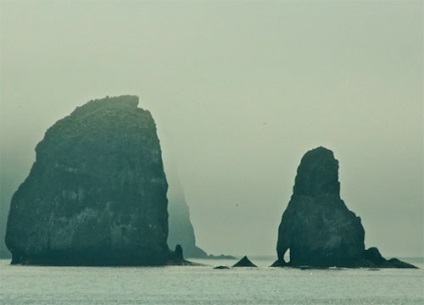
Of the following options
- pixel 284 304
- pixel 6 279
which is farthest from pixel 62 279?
pixel 284 304

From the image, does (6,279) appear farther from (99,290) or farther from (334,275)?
(334,275)

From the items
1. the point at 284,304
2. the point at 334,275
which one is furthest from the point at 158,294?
the point at 334,275

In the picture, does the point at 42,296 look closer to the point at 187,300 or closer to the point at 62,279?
the point at 187,300

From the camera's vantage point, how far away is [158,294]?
127 meters

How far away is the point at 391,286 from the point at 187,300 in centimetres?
4621

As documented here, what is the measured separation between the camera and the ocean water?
11881 centimetres

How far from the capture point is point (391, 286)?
156 metres

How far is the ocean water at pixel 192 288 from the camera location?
390 ft

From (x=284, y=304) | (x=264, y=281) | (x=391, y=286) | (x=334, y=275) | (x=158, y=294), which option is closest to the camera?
Answer: (x=284, y=304)

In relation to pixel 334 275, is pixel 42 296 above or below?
below

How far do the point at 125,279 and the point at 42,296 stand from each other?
37.5m

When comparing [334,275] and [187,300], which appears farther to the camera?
[334,275]

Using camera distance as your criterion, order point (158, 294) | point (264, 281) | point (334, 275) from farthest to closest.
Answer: point (334, 275), point (264, 281), point (158, 294)

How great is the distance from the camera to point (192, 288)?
142 meters
